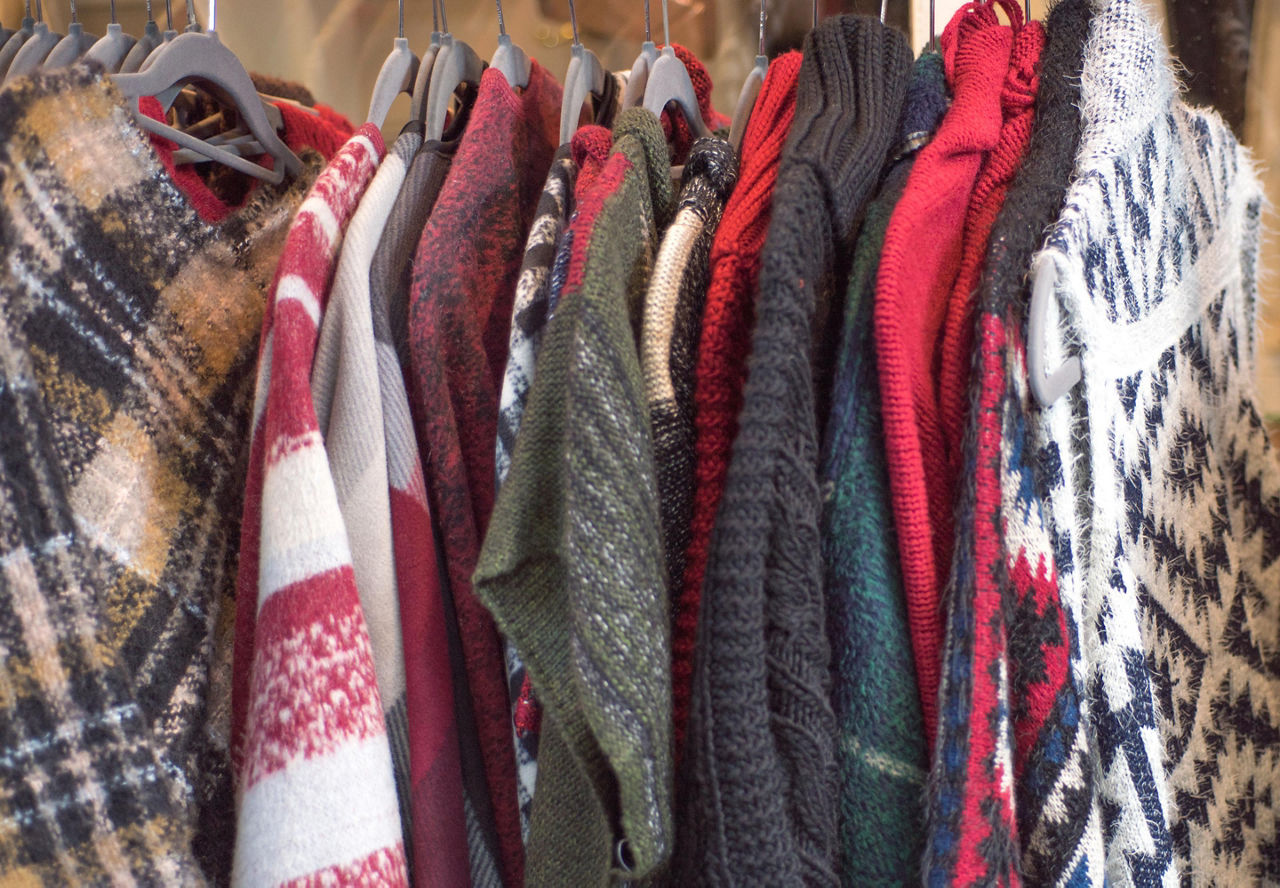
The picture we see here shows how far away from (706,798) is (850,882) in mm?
104

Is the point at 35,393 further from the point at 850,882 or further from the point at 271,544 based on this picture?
the point at 850,882

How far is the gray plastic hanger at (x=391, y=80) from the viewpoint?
543mm

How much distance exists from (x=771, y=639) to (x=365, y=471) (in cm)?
21

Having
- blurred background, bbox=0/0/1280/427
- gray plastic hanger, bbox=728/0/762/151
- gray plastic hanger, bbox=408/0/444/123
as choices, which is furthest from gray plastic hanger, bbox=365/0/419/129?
blurred background, bbox=0/0/1280/427

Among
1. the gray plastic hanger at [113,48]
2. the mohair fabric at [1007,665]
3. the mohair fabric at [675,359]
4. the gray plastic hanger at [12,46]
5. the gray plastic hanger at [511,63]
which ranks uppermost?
the gray plastic hanger at [12,46]

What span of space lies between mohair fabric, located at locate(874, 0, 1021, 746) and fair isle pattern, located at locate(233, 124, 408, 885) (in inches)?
10.0

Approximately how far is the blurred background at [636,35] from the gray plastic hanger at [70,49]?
1.47 ft

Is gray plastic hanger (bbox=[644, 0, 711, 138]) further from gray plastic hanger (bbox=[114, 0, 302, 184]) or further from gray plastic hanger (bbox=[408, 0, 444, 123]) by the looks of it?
gray plastic hanger (bbox=[114, 0, 302, 184])

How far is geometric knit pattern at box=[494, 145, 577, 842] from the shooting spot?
1.33 ft

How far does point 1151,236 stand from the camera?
1.72 feet

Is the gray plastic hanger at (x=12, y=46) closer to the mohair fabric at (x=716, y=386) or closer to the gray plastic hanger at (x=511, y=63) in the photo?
the gray plastic hanger at (x=511, y=63)

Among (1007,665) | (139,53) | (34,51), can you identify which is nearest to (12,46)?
(34,51)

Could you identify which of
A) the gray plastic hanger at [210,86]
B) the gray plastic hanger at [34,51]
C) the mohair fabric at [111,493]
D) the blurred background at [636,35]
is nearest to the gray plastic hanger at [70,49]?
the gray plastic hanger at [34,51]

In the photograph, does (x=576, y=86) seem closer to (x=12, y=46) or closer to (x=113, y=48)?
(x=113, y=48)
